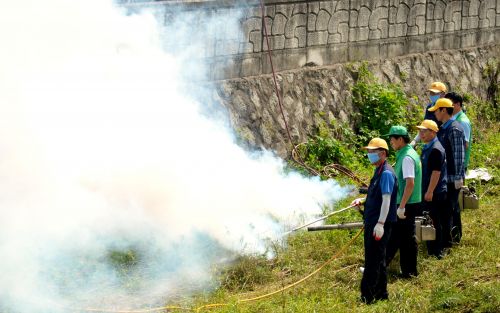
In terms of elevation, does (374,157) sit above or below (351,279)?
above

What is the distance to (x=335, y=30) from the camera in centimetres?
1468

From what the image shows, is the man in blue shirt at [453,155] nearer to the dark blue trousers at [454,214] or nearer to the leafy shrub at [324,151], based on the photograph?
the dark blue trousers at [454,214]

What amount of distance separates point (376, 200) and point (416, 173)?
86 cm

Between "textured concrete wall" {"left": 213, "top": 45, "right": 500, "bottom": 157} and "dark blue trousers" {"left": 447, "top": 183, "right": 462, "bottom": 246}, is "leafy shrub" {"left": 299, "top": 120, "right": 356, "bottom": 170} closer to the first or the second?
"textured concrete wall" {"left": 213, "top": 45, "right": 500, "bottom": 157}

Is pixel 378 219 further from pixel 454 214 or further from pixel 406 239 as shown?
pixel 454 214

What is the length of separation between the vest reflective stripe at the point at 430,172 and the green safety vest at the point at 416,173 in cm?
55

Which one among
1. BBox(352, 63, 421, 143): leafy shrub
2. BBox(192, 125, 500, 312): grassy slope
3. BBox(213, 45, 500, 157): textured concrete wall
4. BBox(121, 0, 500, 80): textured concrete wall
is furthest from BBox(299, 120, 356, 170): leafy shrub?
BBox(192, 125, 500, 312): grassy slope

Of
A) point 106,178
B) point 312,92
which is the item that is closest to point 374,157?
point 106,178

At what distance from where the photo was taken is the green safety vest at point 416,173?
8.98 meters

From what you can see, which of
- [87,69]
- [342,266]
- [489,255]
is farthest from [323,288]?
[87,69]

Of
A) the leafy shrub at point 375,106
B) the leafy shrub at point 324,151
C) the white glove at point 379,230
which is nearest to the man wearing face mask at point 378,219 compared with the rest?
the white glove at point 379,230

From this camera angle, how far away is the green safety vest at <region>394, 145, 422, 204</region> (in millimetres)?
8977

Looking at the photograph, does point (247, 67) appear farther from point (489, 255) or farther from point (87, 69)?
point (489, 255)

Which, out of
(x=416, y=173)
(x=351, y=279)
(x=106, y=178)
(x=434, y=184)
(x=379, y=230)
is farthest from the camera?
(x=106, y=178)
